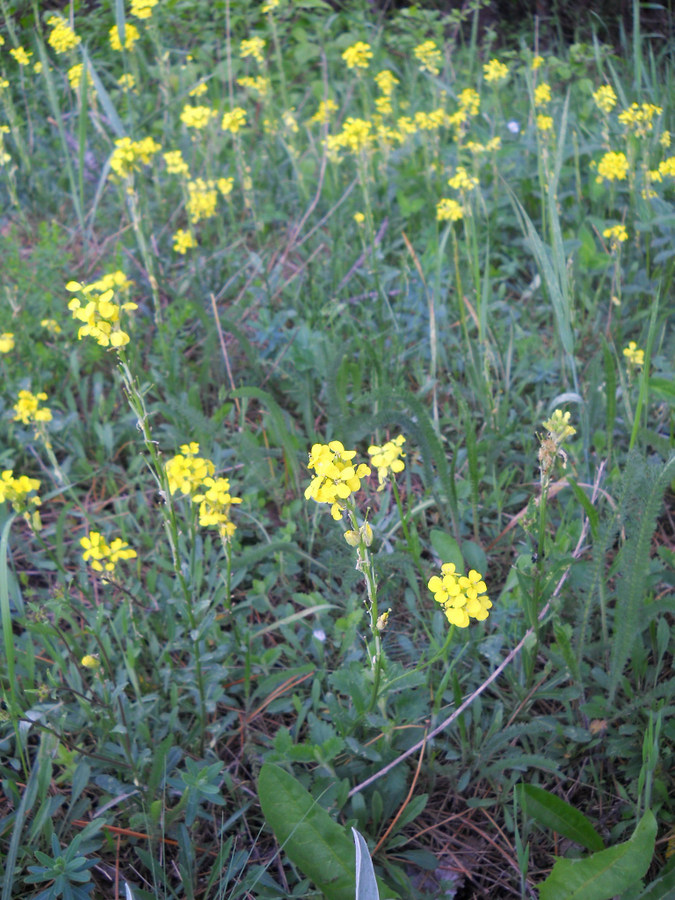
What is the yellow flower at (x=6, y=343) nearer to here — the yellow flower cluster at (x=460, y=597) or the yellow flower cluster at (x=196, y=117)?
the yellow flower cluster at (x=196, y=117)

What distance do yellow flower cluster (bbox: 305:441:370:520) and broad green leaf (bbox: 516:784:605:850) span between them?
71 centimetres

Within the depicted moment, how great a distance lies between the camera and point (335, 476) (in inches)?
45.4

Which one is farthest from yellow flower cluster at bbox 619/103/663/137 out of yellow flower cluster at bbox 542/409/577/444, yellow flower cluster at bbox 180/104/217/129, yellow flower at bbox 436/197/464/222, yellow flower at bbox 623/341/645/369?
Result: yellow flower cluster at bbox 542/409/577/444

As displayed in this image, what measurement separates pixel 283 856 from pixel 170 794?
0.30 meters

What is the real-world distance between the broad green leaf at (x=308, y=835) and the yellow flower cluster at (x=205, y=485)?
55cm

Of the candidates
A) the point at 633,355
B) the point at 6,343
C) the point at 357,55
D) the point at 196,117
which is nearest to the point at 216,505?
the point at 6,343

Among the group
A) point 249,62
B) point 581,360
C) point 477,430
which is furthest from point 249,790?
point 249,62

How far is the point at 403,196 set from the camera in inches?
132

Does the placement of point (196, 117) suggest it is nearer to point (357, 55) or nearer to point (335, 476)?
point (357, 55)

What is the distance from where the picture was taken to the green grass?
144 cm

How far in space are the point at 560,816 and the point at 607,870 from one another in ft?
0.56

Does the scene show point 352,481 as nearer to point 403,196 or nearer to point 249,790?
point 249,790

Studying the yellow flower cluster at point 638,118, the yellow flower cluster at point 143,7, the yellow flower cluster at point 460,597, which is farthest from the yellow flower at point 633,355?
the yellow flower cluster at point 143,7

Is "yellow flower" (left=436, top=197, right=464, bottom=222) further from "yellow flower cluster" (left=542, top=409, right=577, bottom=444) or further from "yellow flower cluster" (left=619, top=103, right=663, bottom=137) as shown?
"yellow flower cluster" (left=542, top=409, right=577, bottom=444)
